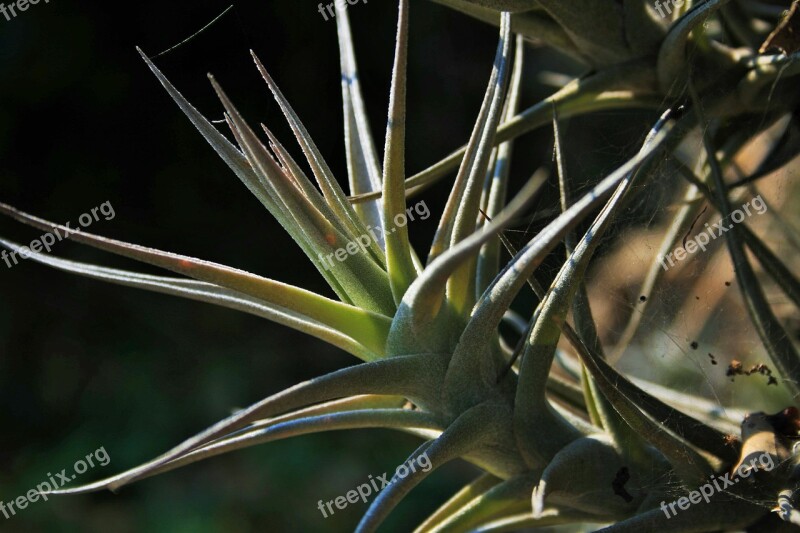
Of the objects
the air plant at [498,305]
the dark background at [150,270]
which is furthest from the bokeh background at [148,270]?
the air plant at [498,305]

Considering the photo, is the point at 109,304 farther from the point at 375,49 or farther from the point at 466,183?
the point at 466,183

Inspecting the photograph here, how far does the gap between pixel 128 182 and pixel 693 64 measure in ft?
6.73

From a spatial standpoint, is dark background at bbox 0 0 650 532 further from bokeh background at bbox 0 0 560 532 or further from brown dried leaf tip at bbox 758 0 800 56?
brown dried leaf tip at bbox 758 0 800 56

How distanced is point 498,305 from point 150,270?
7.08 ft

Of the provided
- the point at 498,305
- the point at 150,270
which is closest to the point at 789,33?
the point at 498,305

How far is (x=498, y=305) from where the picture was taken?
40 centimetres

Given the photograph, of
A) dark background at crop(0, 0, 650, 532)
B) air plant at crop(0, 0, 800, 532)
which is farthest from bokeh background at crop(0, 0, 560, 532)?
air plant at crop(0, 0, 800, 532)

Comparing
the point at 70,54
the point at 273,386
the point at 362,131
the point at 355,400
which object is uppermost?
the point at 70,54

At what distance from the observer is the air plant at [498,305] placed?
403 mm

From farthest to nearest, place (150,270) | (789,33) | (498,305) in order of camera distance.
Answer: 1. (150,270)
2. (789,33)
3. (498,305)

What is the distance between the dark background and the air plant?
154 centimetres

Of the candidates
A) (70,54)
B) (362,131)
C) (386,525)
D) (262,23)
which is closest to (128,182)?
(70,54)

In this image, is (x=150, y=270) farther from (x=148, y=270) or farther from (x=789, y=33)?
(x=789, y=33)

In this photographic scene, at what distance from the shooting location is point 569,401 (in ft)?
1.93
